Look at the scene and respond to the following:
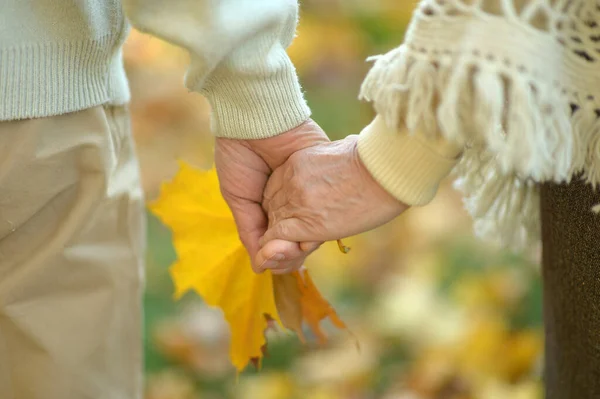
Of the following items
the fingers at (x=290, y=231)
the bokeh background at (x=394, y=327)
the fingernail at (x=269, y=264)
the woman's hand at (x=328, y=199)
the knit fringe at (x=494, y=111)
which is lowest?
the bokeh background at (x=394, y=327)

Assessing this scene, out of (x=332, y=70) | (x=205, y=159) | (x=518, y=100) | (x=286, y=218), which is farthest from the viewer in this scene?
(x=332, y=70)

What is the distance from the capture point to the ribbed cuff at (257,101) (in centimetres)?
75

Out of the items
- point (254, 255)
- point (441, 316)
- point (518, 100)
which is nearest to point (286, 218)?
point (254, 255)

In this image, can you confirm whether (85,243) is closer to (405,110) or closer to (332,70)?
(405,110)

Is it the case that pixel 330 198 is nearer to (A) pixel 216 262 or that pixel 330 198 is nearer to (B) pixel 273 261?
(B) pixel 273 261

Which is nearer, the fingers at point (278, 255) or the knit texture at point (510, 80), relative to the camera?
the knit texture at point (510, 80)

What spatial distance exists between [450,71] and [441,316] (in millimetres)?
935

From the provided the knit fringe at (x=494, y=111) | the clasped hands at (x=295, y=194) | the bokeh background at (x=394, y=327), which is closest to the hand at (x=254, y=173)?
the clasped hands at (x=295, y=194)

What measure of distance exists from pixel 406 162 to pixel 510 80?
14 cm

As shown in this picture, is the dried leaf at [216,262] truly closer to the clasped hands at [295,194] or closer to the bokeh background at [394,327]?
the clasped hands at [295,194]

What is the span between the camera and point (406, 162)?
2.27ft

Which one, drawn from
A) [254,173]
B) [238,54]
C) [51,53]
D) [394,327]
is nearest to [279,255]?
[254,173]

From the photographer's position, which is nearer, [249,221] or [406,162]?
[406,162]

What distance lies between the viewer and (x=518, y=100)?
1.93 feet
